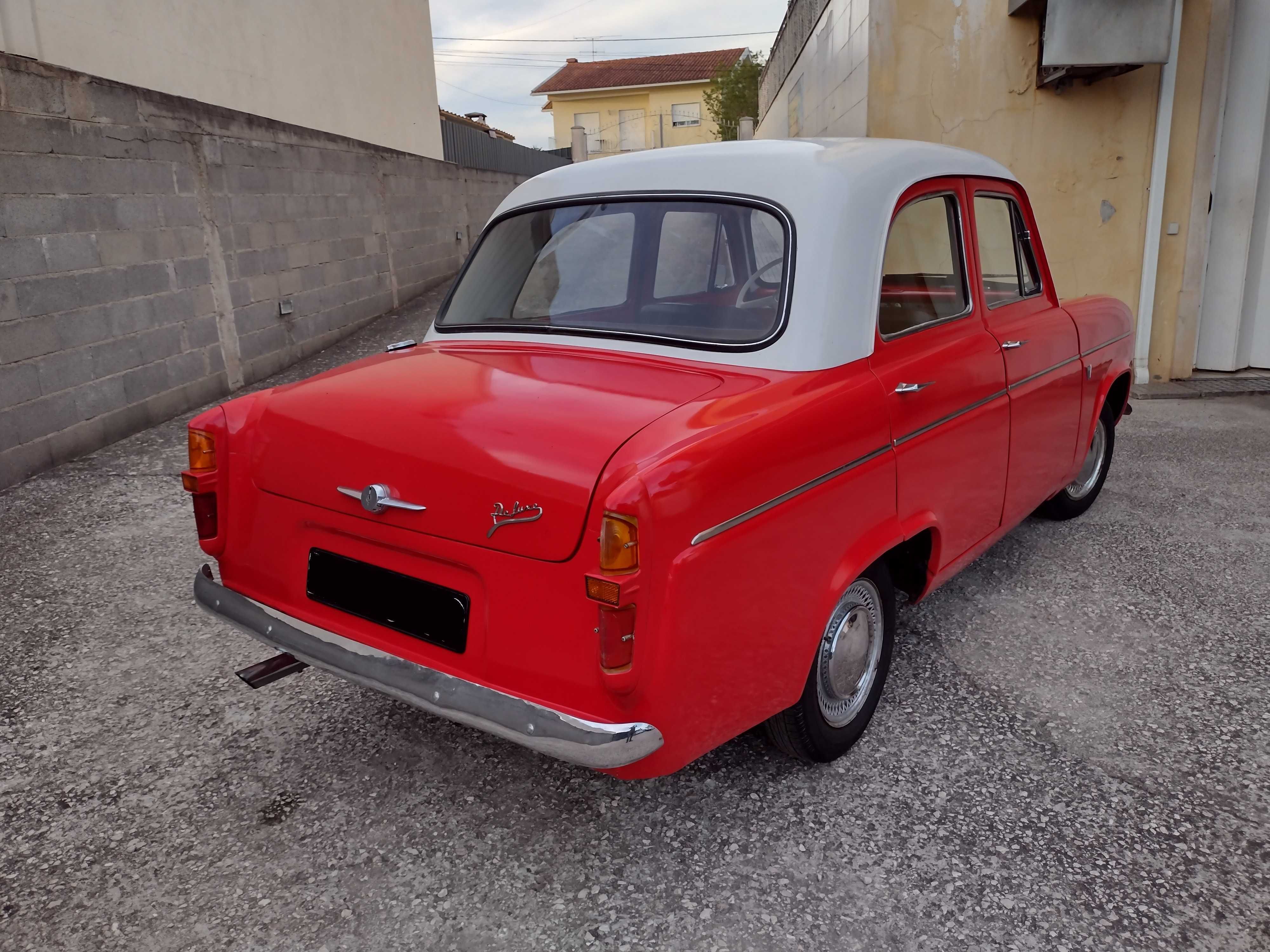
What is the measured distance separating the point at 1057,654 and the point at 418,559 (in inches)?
92.7

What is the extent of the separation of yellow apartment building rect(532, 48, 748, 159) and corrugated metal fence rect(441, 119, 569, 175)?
1144 inches

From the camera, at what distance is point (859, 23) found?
898cm

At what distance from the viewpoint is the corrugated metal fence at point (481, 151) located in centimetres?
1764

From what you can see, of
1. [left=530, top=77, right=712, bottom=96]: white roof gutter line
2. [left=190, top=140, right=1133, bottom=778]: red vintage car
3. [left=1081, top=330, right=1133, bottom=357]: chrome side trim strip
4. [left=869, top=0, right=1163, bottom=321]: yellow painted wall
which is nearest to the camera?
[left=190, top=140, right=1133, bottom=778]: red vintage car

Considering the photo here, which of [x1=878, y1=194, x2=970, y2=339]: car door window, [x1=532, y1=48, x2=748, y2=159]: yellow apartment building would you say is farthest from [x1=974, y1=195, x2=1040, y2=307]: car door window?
[x1=532, y1=48, x2=748, y2=159]: yellow apartment building

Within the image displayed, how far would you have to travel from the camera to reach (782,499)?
7.45ft

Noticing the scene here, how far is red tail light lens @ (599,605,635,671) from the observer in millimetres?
1994

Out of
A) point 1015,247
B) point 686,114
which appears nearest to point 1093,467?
point 1015,247

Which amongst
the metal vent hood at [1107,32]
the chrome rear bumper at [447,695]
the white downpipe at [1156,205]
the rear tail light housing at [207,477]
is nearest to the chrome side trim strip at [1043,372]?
the chrome rear bumper at [447,695]

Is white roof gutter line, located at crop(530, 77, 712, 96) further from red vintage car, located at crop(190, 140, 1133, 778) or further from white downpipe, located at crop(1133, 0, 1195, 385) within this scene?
red vintage car, located at crop(190, 140, 1133, 778)

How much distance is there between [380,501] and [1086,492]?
149 inches

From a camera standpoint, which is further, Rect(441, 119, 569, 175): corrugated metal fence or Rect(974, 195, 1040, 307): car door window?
Rect(441, 119, 569, 175): corrugated metal fence

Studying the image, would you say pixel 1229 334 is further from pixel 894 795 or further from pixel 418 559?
pixel 418 559

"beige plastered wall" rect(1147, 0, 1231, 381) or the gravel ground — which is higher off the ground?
"beige plastered wall" rect(1147, 0, 1231, 381)
